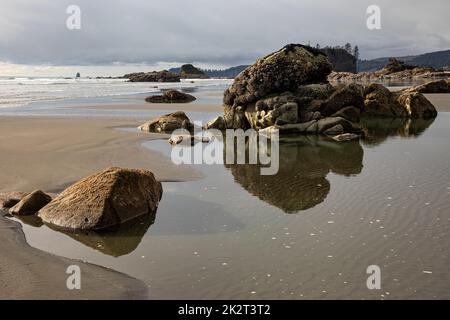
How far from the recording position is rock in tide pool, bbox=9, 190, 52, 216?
28.5 feet

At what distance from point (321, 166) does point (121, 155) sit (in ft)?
20.0

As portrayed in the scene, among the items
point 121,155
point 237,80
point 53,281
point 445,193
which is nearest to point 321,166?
point 445,193

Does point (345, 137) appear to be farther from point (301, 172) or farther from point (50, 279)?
point (50, 279)

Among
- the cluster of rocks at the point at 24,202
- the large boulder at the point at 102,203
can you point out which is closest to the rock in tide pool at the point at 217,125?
the large boulder at the point at 102,203

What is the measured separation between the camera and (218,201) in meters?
9.62

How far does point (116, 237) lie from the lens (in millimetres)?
7590

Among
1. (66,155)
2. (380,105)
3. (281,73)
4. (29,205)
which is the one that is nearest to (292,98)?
(281,73)

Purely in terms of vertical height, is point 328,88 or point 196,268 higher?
point 328,88

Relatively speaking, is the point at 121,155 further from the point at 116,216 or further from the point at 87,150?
the point at 116,216

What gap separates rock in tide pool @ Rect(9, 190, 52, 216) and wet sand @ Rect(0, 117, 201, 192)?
1396 mm

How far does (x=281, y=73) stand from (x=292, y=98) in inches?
55.9

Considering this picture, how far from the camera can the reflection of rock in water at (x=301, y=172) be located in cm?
974
